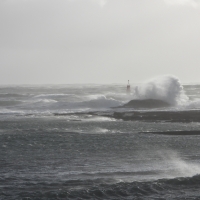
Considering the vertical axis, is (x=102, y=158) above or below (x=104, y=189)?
above

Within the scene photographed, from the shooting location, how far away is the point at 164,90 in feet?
260

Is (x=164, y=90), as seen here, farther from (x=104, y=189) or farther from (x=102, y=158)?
(x=104, y=189)

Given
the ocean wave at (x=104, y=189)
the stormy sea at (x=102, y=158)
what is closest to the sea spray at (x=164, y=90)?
the stormy sea at (x=102, y=158)

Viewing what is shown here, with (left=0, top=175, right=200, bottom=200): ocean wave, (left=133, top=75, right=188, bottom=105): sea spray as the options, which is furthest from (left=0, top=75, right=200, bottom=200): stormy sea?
(left=133, top=75, right=188, bottom=105): sea spray

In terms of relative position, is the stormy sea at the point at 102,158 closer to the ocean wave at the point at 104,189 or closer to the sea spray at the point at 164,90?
the ocean wave at the point at 104,189

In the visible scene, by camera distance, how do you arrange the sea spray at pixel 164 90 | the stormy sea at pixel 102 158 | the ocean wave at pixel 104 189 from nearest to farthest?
1. the ocean wave at pixel 104 189
2. the stormy sea at pixel 102 158
3. the sea spray at pixel 164 90

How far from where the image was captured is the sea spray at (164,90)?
251 feet

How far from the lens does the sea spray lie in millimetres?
76644

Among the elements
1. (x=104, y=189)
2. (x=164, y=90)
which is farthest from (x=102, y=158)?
(x=164, y=90)

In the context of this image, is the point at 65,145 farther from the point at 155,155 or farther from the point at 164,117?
the point at 164,117

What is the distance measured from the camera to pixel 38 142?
34062 mm

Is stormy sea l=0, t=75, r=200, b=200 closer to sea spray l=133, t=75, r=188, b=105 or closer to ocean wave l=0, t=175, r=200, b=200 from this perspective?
ocean wave l=0, t=175, r=200, b=200

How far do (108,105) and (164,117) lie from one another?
24400mm

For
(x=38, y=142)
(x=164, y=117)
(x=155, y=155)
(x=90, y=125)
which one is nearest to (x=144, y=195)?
(x=155, y=155)
